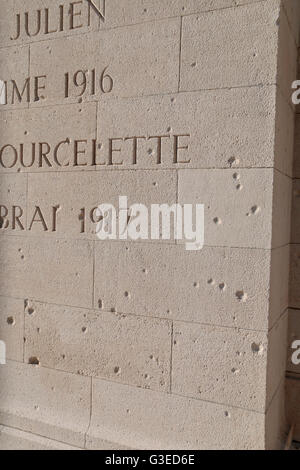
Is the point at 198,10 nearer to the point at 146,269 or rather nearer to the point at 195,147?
the point at 195,147

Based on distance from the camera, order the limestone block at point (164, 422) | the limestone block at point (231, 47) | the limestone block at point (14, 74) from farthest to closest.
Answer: the limestone block at point (14, 74) < the limestone block at point (164, 422) < the limestone block at point (231, 47)

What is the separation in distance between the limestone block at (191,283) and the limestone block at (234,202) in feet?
0.22

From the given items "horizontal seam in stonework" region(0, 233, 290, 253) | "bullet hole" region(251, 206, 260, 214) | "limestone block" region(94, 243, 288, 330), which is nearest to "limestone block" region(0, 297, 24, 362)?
"horizontal seam in stonework" region(0, 233, 290, 253)

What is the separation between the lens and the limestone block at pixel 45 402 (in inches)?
107

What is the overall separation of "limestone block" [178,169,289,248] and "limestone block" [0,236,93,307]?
726 mm

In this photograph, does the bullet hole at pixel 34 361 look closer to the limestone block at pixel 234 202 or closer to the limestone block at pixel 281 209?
the limestone block at pixel 234 202

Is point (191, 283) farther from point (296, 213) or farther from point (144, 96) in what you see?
point (144, 96)

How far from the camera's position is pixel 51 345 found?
2.83 meters

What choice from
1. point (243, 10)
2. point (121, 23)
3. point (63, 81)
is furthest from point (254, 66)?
point (63, 81)

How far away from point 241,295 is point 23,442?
1.67 metres

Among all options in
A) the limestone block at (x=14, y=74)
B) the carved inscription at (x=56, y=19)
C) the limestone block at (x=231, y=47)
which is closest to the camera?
the limestone block at (x=231, y=47)

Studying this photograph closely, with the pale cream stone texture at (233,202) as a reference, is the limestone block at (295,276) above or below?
below
